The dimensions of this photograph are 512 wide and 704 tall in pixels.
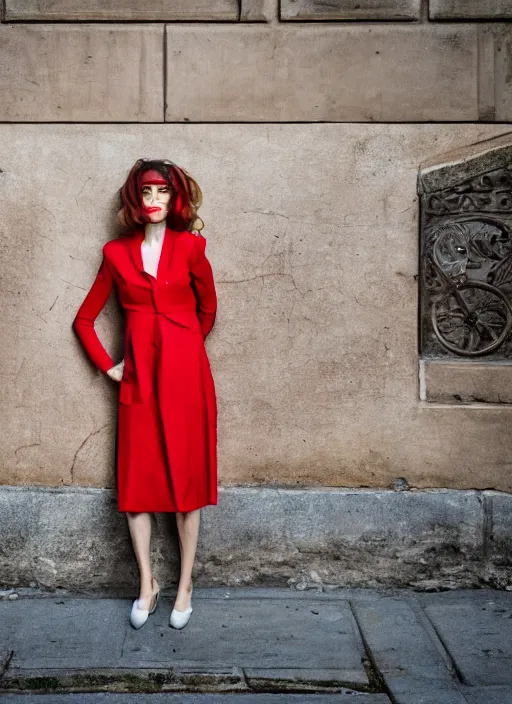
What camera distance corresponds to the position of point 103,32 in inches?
157

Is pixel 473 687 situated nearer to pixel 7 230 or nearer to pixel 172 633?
pixel 172 633

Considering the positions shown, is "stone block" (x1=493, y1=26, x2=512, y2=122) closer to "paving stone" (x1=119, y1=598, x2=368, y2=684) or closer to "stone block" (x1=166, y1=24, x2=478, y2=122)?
"stone block" (x1=166, y1=24, x2=478, y2=122)

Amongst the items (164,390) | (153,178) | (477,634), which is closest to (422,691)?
(477,634)

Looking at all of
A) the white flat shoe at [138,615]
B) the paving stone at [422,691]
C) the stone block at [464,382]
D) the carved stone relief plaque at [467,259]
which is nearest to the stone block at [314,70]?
the carved stone relief plaque at [467,259]

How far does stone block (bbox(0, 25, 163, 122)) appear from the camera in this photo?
13.1 ft

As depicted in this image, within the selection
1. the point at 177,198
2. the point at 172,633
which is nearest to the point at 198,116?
the point at 177,198

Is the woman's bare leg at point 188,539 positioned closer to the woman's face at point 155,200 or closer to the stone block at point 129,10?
the woman's face at point 155,200

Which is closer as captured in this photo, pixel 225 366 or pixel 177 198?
pixel 177 198

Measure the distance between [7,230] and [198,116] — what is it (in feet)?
3.99

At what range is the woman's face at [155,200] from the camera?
3713 millimetres

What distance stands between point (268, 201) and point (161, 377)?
1.14 meters

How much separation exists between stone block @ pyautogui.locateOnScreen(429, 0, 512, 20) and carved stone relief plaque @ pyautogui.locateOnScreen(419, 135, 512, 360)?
2.17 ft

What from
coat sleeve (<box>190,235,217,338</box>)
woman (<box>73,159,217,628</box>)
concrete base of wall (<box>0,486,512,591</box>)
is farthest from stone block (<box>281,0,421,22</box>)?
concrete base of wall (<box>0,486,512,591</box>)

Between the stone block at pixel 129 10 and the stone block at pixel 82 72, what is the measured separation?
5 centimetres
